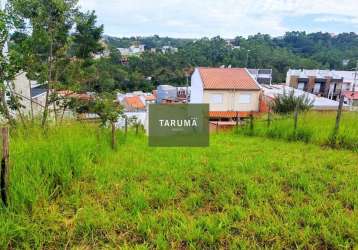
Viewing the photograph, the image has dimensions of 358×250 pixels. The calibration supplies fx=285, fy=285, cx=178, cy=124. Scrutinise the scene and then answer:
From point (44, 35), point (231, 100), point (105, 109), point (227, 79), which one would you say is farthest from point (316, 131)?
point (227, 79)

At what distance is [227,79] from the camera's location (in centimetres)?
1911

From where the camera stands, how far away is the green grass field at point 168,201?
228 centimetres

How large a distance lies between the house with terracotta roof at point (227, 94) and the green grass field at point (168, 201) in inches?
566

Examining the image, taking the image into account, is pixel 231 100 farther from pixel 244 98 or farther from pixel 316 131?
pixel 316 131

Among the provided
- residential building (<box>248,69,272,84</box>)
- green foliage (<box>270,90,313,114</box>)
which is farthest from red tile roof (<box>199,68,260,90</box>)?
residential building (<box>248,69,272,84</box>)

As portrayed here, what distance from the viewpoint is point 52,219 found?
2.46 m

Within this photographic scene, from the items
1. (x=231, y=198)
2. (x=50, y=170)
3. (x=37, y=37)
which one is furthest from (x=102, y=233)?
(x=37, y=37)

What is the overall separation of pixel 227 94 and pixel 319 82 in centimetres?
2391

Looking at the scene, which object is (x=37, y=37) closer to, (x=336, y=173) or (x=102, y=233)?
(x=102, y=233)

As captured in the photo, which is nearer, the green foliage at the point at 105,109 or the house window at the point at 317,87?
the green foliage at the point at 105,109

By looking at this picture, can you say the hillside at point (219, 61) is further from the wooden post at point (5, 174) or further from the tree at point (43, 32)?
the wooden post at point (5, 174)

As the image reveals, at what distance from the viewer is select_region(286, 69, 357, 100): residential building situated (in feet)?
119

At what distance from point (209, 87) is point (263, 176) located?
15.1 metres

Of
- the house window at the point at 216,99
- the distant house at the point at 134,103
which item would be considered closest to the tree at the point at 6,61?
the house window at the point at 216,99
